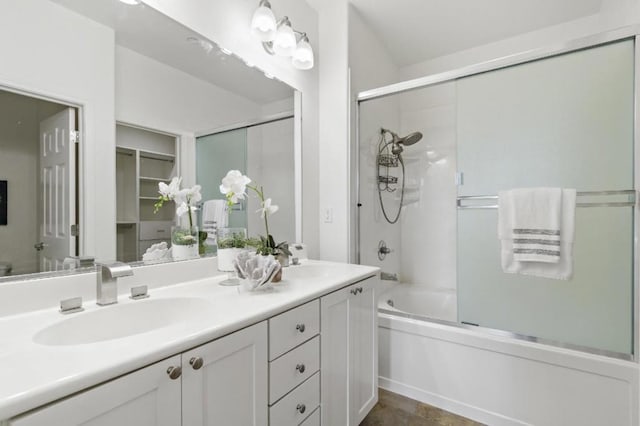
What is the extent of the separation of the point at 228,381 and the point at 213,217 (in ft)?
2.79

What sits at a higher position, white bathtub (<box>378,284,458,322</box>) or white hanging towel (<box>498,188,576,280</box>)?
white hanging towel (<box>498,188,576,280</box>)

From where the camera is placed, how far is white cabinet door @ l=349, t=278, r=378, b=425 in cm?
146

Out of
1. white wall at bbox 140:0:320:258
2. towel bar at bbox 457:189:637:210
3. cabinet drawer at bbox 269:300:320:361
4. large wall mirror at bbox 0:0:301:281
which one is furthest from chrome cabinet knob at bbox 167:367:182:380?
towel bar at bbox 457:189:637:210

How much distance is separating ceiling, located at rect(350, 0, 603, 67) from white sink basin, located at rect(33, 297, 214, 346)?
2100mm

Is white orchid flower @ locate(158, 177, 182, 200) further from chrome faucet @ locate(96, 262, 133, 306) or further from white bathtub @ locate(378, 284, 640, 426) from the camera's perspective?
white bathtub @ locate(378, 284, 640, 426)

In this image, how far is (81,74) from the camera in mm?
1063

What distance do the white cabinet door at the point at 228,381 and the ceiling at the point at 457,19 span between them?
2.20 meters

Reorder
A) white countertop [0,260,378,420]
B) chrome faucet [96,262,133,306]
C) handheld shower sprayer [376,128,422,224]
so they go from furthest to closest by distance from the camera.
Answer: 1. handheld shower sprayer [376,128,422,224]
2. chrome faucet [96,262,133,306]
3. white countertop [0,260,378,420]

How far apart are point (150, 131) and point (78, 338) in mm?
813

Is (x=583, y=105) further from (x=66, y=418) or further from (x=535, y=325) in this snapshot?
(x=66, y=418)

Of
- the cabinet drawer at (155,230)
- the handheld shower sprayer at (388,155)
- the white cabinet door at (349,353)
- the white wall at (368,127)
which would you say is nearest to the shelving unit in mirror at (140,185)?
the cabinet drawer at (155,230)

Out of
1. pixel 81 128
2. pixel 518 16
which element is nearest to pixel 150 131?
pixel 81 128

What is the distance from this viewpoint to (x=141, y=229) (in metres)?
1.26

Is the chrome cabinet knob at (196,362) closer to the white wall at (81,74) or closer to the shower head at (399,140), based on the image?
the white wall at (81,74)
